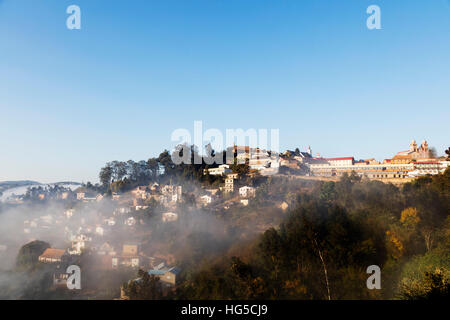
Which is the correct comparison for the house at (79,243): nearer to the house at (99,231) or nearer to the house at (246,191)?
the house at (99,231)

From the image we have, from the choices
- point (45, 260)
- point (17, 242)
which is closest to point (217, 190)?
point (45, 260)

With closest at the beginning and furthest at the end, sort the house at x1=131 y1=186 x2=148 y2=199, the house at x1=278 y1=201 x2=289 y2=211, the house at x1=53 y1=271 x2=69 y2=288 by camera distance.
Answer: the house at x1=53 y1=271 x2=69 y2=288 < the house at x1=278 y1=201 x2=289 y2=211 < the house at x1=131 y1=186 x2=148 y2=199

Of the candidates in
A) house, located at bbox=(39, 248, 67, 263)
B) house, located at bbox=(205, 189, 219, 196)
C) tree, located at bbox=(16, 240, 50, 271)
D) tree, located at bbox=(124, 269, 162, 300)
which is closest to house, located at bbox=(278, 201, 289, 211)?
house, located at bbox=(205, 189, 219, 196)

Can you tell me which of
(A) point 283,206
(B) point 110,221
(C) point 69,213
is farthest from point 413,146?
(C) point 69,213

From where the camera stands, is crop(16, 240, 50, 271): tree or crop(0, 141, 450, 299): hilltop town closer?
crop(0, 141, 450, 299): hilltop town

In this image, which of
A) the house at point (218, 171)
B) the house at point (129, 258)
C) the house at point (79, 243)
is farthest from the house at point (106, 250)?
the house at point (218, 171)

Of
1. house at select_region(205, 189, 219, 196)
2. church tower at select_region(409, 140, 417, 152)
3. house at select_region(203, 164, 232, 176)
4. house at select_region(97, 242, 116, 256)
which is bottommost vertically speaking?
house at select_region(97, 242, 116, 256)

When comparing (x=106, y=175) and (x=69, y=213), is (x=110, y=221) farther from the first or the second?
(x=106, y=175)

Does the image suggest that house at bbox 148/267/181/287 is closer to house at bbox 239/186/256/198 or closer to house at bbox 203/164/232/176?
house at bbox 239/186/256/198
